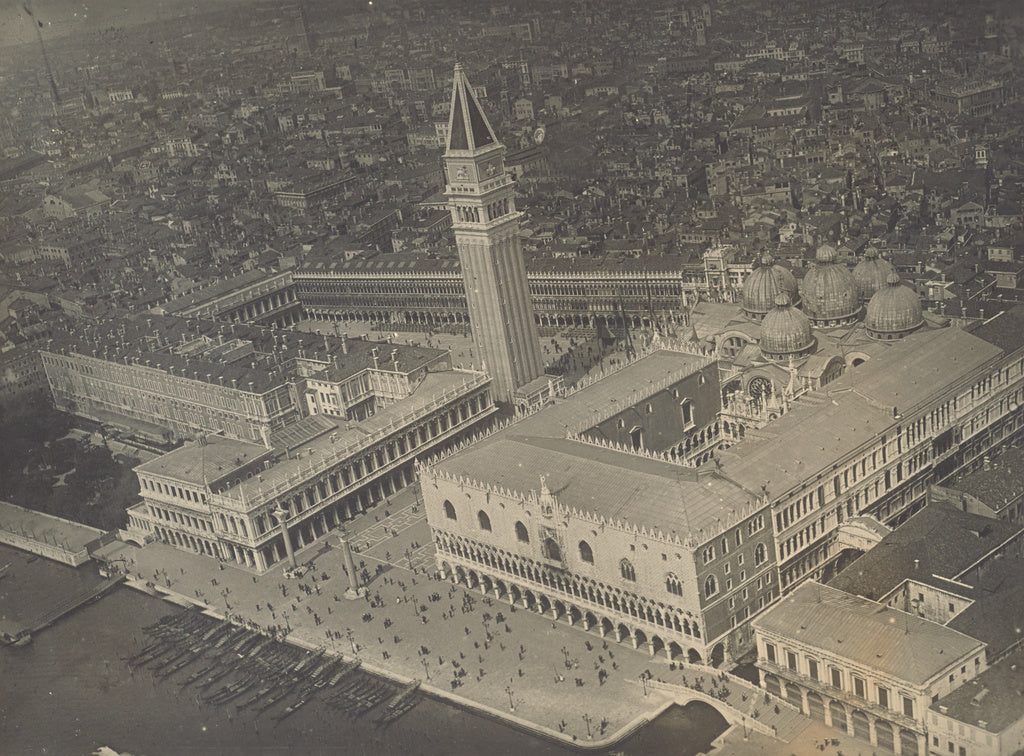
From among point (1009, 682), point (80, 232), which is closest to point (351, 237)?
point (80, 232)

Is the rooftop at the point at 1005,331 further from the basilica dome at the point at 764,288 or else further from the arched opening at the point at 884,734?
the arched opening at the point at 884,734

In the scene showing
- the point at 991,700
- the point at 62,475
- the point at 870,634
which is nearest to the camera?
the point at 991,700

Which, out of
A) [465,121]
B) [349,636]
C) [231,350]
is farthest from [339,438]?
[465,121]

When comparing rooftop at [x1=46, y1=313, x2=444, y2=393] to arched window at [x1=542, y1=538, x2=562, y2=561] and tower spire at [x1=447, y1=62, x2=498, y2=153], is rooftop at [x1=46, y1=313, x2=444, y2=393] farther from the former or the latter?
arched window at [x1=542, y1=538, x2=562, y2=561]

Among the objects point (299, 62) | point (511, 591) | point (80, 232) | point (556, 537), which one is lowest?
point (511, 591)

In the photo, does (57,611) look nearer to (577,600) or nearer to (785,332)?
→ (577,600)

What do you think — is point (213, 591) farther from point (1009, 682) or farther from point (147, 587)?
point (1009, 682)
